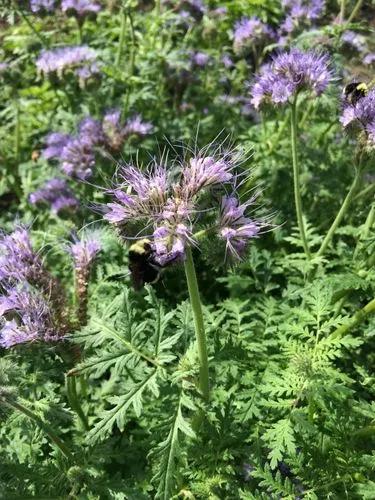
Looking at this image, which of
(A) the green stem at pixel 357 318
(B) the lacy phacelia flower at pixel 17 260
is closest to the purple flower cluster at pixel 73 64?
(B) the lacy phacelia flower at pixel 17 260

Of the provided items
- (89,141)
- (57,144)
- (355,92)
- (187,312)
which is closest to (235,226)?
(187,312)

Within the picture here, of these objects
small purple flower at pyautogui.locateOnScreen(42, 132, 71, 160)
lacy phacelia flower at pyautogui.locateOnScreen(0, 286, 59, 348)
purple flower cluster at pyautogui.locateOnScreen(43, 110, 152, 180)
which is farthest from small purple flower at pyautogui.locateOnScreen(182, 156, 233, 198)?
small purple flower at pyautogui.locateOnScreen(42, 132, 71, 160)

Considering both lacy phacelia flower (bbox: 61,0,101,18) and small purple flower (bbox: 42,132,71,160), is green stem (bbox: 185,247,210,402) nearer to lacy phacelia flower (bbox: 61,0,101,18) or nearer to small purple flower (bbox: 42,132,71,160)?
small purple flower (bbox: 42,132,71,160)

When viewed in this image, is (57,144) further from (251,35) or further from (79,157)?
(251,35)

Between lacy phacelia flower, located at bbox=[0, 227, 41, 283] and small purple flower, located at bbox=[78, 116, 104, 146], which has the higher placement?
lacy phacelia flower, located at bbox=[0, 227, 41, 283]

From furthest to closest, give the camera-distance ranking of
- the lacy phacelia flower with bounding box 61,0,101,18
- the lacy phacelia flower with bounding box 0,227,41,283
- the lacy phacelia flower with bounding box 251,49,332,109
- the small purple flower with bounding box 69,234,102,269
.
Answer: the lacy phacelia flower with bounding box 61,0,101,18, the lacy phacelia flower with bounding box 251,49,332,109, the small purple flower with bounding box 69,234,102,269, the lacy phacelia flower with bounding box 0,227,41,283

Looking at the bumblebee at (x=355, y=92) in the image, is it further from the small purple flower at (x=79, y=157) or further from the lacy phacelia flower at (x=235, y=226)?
the small purple flower at (x=79, y=157)

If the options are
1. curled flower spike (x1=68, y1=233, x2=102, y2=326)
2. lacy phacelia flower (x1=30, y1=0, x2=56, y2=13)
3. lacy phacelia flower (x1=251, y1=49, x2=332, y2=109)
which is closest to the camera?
curled flower spike (x1=68, y1=233, x2=102, y2=326)
